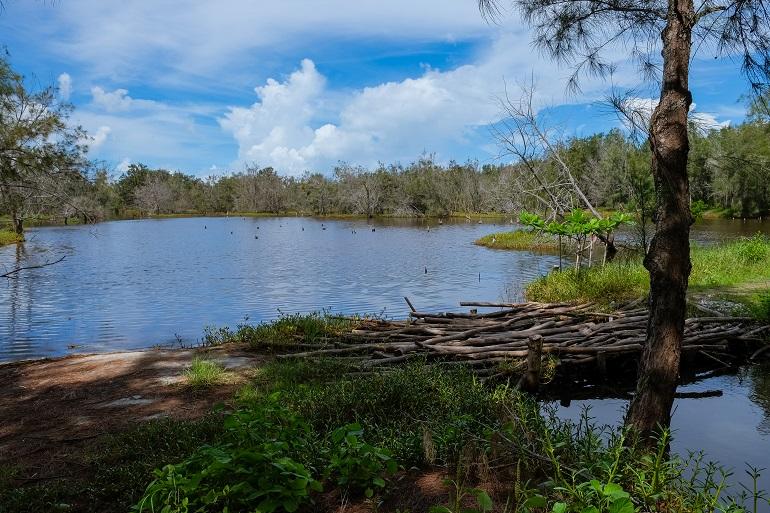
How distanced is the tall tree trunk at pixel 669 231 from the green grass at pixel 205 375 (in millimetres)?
5538

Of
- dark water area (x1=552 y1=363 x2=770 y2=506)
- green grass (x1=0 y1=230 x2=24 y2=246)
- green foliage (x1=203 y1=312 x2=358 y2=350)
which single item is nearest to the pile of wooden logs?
green foliage (x1=203 y1=312 x2=358 y2=350)

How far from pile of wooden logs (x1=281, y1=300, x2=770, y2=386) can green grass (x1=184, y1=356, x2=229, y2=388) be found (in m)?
1.43

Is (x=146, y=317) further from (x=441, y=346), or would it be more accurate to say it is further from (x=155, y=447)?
(x=155, y=447)

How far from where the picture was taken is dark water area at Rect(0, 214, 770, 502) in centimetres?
789

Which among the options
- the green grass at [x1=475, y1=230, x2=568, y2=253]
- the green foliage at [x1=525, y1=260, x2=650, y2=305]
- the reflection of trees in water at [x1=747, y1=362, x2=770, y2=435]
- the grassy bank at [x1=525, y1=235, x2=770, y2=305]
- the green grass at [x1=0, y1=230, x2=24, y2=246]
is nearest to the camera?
the reflection of trees in water at [x1=747, y1=362, x2=770, y2=435]

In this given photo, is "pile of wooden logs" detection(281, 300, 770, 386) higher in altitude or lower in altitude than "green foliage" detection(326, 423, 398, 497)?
lower

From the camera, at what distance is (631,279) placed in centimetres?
1427

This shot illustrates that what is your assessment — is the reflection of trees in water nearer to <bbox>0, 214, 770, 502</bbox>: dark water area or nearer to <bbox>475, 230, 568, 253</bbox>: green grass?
<bbox>0, 214, 770, 502</bbox>: dark water area

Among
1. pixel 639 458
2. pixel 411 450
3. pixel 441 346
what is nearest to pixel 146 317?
pixel 441 346

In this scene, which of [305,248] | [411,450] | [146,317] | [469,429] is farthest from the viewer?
[305,248]

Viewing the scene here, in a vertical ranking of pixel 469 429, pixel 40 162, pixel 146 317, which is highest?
pixel 40 162

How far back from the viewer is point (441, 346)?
345 inches

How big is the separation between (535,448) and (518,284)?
17.3 metres

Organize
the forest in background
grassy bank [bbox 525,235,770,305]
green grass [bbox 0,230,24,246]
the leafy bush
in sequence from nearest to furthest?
grassy bank [bbox 525,235,770,305]
the leafy bush
green grass [bbox 0,230,24,246]
the forest in background
